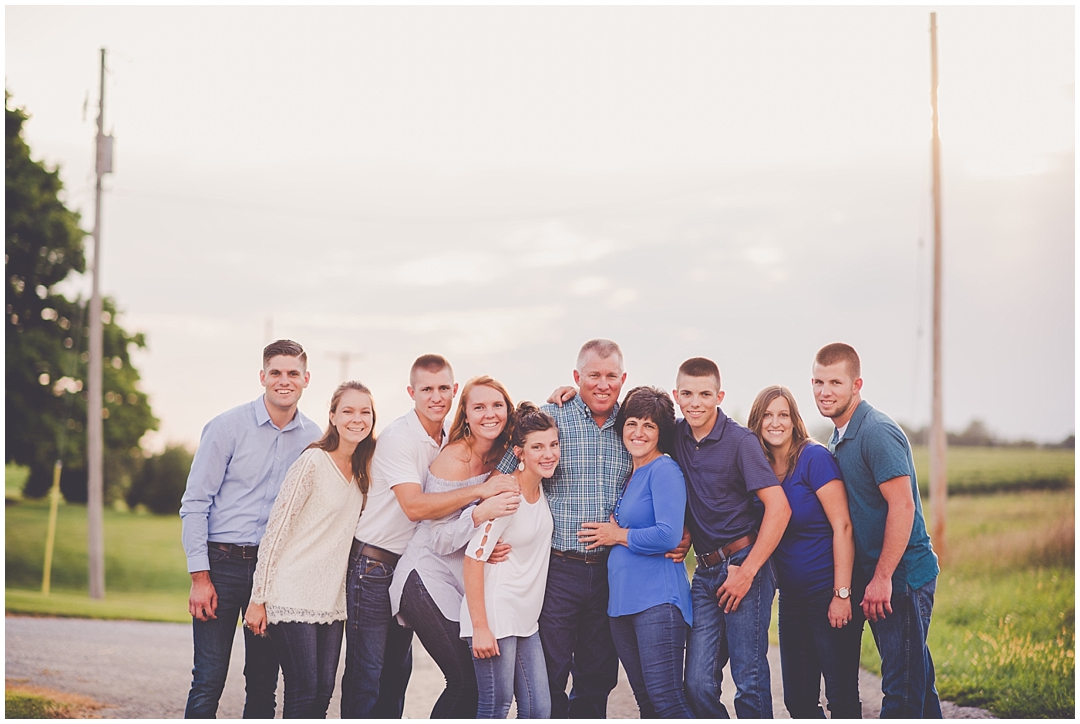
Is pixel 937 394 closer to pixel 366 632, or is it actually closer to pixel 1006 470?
pixel 1006 470

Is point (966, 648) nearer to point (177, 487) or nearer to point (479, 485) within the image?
point (479, 485)

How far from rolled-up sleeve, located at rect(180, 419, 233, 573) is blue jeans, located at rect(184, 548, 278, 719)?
115 mm

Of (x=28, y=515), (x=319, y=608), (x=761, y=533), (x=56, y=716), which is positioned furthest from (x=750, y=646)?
(x=28, y=515)

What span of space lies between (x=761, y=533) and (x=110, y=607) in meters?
13.1

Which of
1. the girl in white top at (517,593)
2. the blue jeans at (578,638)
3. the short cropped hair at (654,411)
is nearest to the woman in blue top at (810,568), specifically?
the short cropped hair at (654,411)

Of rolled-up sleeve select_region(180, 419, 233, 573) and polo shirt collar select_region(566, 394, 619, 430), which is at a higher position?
polo shirt collar select_region(566, 394, 619, 430)

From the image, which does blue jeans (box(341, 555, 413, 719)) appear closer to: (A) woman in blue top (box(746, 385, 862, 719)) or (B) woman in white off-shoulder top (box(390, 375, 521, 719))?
(B) woman in white off-shoulder top (box(390, 375, 521, 719))

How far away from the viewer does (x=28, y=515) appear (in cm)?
2322

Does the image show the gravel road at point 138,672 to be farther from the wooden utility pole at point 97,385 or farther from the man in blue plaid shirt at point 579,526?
the wooden utility pole at point 97,385

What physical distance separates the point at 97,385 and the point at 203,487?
12.2 m

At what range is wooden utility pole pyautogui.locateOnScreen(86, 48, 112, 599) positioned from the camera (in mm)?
15688

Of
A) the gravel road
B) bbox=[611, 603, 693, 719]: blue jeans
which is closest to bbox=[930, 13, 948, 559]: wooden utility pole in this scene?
the gravel road

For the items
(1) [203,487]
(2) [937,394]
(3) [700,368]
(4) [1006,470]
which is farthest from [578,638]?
(4) [1006,470]

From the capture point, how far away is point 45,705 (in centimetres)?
728
